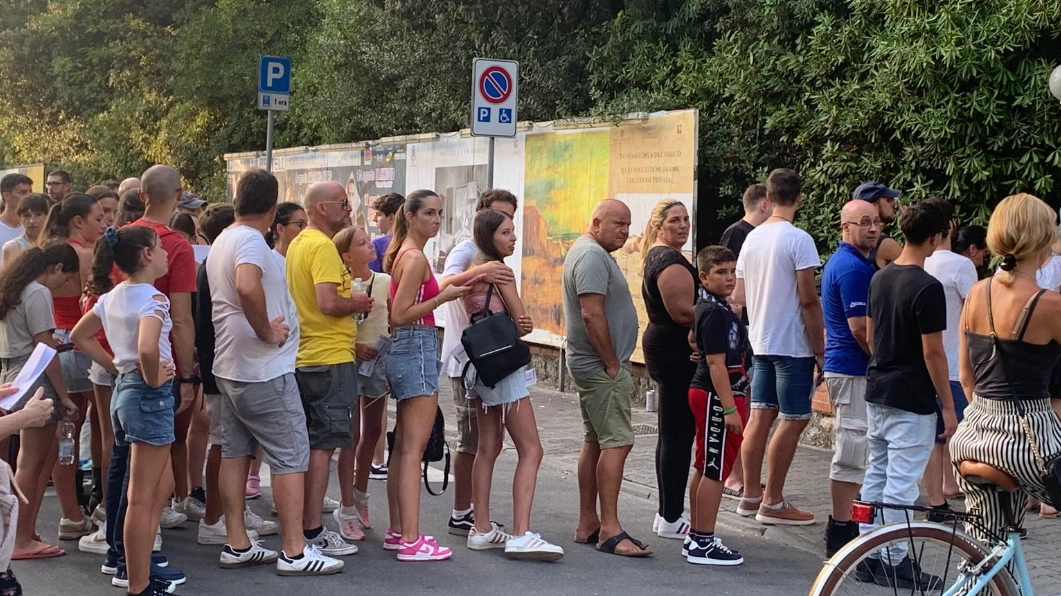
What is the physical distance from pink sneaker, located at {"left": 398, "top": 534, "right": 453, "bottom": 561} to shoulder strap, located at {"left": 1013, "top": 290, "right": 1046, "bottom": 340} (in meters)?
3.17

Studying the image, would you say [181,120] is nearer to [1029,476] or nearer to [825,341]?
[825,341]

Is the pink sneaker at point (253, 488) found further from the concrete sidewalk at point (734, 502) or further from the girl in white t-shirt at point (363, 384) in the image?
the concrete sidewalk at point (734, 502)

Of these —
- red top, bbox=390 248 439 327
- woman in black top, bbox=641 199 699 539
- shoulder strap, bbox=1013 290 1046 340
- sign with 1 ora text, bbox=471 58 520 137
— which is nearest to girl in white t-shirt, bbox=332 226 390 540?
red top, bbox=390 248 439 327

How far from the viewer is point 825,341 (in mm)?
7340

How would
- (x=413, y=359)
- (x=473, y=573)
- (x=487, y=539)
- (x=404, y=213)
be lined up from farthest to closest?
1. (x=487, y=539)
2. (x=404, y=213)
3. (x=413, y=359)
4. (x=473, y=573)

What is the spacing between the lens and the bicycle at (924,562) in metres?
4.21

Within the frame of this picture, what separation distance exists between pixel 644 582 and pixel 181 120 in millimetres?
20277

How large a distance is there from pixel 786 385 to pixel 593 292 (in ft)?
5.11

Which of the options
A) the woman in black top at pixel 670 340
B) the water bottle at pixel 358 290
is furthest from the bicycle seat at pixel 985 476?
the water bottle at pixel 358 290

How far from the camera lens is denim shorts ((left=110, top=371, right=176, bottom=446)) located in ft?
18.1

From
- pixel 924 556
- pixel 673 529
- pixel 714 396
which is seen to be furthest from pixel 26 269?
pixel 924 556

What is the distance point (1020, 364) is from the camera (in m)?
4.60

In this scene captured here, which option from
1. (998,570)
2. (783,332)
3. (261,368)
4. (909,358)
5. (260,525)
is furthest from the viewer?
(783,332)

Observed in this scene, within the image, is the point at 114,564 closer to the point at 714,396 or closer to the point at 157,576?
the point at 157,576
